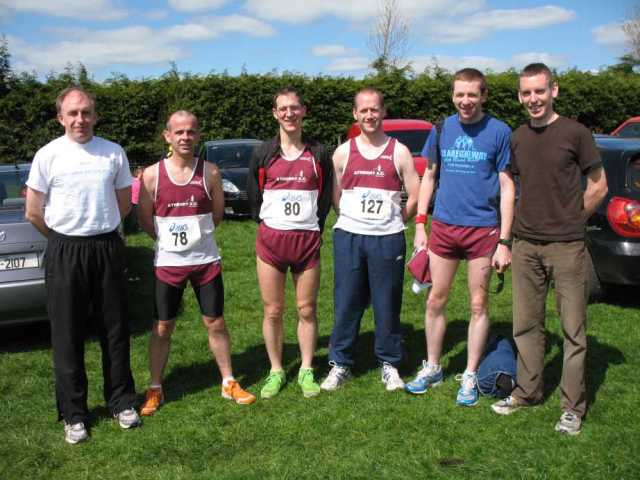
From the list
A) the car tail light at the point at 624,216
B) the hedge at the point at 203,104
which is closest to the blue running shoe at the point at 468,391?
the car tail light at the point at 624,216

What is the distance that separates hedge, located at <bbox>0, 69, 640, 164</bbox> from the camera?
17.3 meters

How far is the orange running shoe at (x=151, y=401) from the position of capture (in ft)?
13.9

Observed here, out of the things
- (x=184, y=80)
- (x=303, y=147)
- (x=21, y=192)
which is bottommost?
(x=21, y=192)

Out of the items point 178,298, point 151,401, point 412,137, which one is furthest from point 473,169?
point 412,137

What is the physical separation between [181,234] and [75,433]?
4.33 ft

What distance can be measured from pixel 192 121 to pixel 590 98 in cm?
2003

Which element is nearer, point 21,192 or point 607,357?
point 607,357

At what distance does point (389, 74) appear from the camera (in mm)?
19625

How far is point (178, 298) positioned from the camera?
4.33 meters

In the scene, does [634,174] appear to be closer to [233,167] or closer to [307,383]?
[307,383]

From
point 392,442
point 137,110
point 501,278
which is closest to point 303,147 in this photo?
point 501,278

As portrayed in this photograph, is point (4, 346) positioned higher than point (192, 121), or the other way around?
point (192, 121)

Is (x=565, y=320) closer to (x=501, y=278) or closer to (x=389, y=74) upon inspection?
(x=501, y=278)

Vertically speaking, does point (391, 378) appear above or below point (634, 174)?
below
